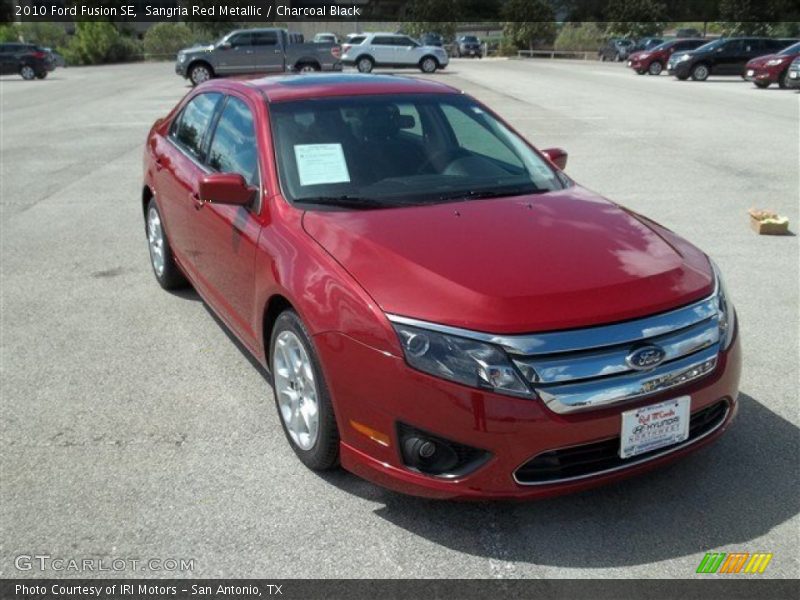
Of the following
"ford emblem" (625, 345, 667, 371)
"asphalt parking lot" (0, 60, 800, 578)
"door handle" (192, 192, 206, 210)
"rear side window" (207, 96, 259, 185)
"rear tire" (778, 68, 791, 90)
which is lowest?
"rear tire" (778, 68, 791, 90)

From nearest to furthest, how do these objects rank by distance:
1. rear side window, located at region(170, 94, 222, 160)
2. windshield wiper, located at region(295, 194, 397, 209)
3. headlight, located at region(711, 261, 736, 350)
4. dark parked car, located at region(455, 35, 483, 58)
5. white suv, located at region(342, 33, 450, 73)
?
1. headlight, located at region(711, 261, 736, 350)
2. windshield wiper, located at region(295, 194, 397, 209)
3. rear side window, located at region(170, 94, 222, 160)
4. white suv, located at region(342, 33, 450, 73)
5. dark parked car, located at region(455, 35, 483, 58)

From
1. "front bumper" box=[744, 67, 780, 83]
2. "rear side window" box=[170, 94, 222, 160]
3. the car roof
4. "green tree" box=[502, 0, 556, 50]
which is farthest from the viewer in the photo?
"green tree" box=[502, 0, 556, 50]

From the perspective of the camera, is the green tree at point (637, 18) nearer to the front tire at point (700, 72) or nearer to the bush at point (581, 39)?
the bush at point (581, 39)

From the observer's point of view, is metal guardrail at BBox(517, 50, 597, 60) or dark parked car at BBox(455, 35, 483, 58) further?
metal guardrail at BBox(517, 50, 597, 60)

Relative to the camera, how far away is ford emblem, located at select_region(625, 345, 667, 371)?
9.42ft

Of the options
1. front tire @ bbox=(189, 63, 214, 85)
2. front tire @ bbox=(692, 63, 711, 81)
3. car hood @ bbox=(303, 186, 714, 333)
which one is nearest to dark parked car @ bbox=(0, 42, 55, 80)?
front tire @ bbox=(189, 63, 214, 85)

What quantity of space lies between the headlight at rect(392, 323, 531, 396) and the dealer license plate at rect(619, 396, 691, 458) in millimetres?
438

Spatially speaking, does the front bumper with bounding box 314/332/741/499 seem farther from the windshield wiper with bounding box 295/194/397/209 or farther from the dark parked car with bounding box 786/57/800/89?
the dark parked car with bounding box 786/57/800/89

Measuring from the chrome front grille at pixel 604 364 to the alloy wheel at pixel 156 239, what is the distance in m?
3.78

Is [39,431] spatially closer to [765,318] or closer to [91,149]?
[765,318]

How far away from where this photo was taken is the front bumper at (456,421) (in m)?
2.77

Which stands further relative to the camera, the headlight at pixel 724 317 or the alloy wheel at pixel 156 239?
the alloy wheel at pixel 156 239

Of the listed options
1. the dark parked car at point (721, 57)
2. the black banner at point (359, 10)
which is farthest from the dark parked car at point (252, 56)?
the dark parked car at point (721, 57)

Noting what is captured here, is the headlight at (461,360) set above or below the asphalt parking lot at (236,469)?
above
